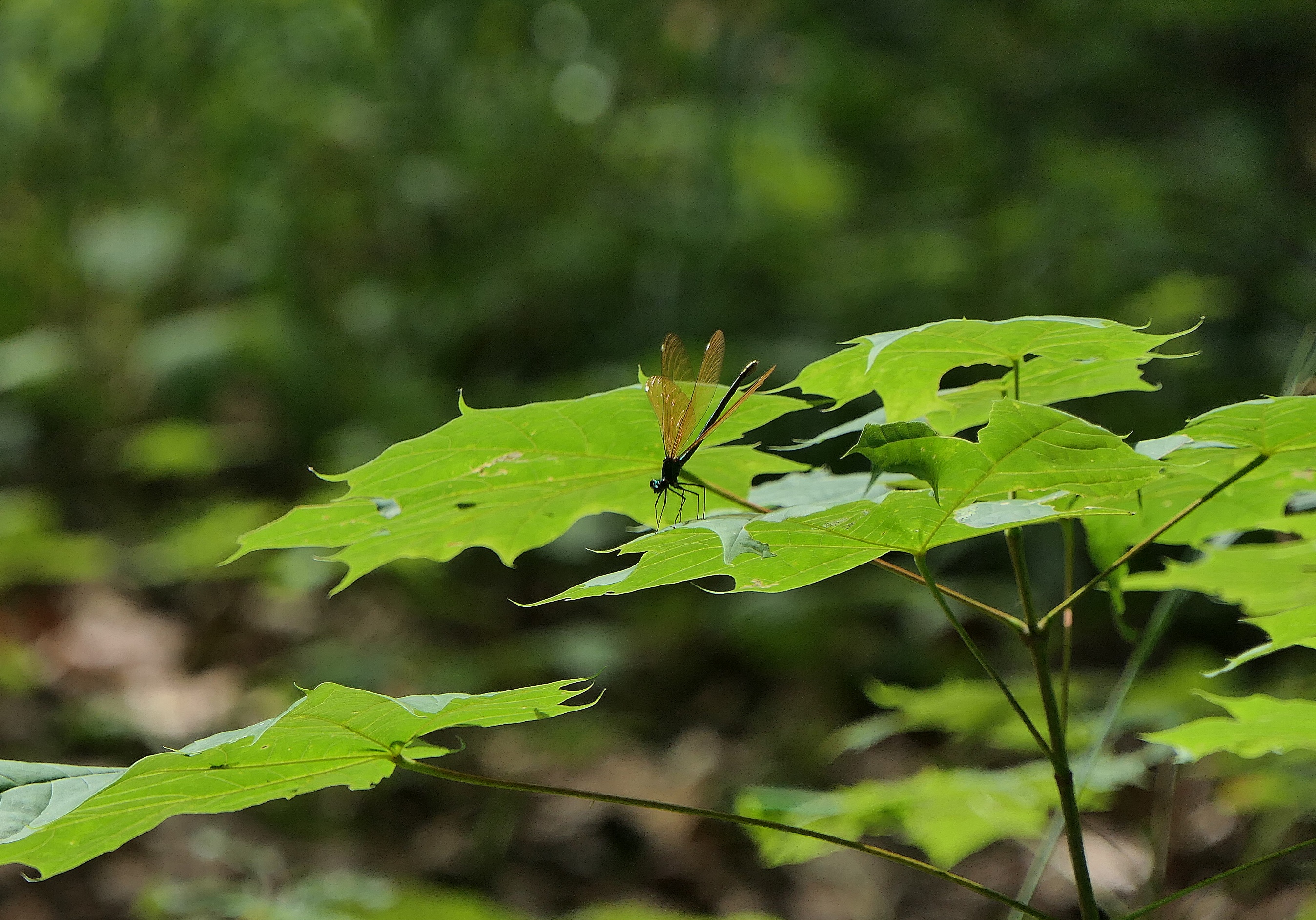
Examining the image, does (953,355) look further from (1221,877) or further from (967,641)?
(1221,877)

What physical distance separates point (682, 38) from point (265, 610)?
3489mm

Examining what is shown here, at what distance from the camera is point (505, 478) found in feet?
2.36

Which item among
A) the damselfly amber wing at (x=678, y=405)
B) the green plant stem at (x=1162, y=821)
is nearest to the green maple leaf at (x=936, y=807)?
the green plant stem at (x=1162, y=821)

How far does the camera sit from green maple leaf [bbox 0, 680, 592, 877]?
0.53m

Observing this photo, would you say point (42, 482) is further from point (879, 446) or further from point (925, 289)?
point (879, 446)

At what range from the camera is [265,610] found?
356 cm

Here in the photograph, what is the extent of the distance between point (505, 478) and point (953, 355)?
328 mm

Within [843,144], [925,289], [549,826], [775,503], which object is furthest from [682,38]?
[775,503]

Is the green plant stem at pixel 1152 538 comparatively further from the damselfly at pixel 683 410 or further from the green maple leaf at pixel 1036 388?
the damselfly at pixel 683 410

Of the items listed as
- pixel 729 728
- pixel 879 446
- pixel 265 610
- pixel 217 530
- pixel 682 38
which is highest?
pixel 682 38

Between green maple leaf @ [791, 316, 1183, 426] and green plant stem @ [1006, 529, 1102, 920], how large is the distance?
0.11 m

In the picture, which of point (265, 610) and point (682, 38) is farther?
point (682, 38)

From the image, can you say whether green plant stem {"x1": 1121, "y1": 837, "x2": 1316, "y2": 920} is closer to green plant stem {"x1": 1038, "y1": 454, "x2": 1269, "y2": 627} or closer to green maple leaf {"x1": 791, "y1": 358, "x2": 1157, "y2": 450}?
green plant stem {"x1": 1038, "y1": 454, "x2": 1269, "y2": 627}

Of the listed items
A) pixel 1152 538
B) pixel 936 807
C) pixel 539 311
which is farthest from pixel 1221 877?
pixel 539 311
